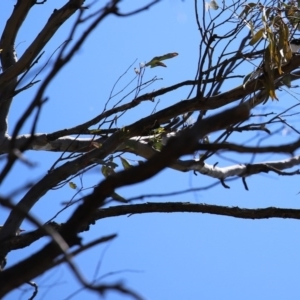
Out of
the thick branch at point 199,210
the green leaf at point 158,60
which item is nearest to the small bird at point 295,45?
the green leaf at point 158,60

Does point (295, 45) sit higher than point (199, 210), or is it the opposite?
point (295, 45)

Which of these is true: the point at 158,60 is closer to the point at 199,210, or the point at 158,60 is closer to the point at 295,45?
the point at 295,45

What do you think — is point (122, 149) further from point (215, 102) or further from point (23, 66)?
point (23, 66)

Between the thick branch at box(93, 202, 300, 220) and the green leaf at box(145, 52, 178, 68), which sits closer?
the thick branch at box(93, 202, 300, 220)

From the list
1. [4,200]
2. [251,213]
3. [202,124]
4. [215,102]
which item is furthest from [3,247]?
[202,124]

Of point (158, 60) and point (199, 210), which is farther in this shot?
point (158, 60)

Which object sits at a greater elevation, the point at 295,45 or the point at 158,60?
the point at 295,45

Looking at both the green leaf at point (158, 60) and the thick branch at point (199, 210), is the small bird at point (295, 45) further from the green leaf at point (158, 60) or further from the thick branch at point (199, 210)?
the thick branch at point (199, 210)

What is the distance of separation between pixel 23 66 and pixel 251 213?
76 cm

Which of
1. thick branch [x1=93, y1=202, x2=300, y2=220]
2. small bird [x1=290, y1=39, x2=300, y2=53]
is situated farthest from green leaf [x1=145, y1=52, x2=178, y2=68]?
thick branch [x1=93, y1=202, x2=300, y2=220]

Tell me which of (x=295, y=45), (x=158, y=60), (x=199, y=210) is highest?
(x=295, y=45)

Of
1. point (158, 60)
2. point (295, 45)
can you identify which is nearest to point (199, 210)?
point (158, 60)

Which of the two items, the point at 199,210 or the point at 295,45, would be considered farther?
the point at 295,45

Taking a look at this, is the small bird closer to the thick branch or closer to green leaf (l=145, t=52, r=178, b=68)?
green leaf (l=145, t=52, r=178, b=68)
